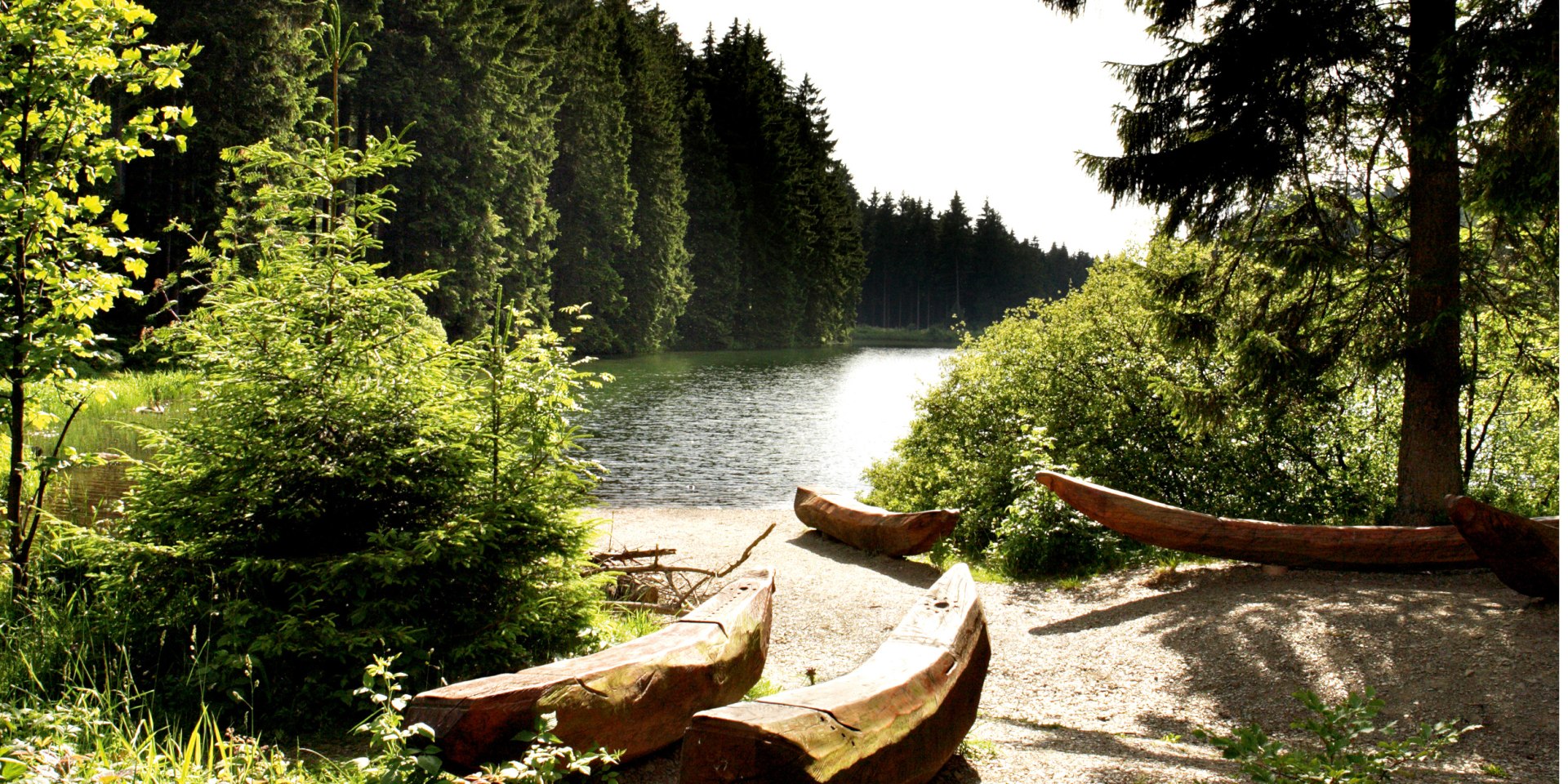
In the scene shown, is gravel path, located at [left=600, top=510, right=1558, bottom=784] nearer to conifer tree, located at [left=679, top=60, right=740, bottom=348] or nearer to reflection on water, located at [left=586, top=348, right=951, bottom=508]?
reflection on water, located at [left=586, top=348, right=951, bottom=508]

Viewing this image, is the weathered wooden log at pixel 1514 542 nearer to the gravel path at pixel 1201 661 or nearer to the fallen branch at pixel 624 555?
the gravel path at pixel 1201 661

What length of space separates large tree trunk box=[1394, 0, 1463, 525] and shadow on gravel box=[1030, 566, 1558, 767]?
1.40 meters

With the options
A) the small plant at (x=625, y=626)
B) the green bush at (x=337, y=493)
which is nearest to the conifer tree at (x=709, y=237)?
the small plant at (x=625, y=626)

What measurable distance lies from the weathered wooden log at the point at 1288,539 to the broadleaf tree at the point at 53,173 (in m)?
7.31

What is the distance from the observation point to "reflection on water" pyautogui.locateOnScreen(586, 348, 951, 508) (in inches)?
687

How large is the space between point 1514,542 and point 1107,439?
18.8ft

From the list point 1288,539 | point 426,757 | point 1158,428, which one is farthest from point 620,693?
point 1158,428

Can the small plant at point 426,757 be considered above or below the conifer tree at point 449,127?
below

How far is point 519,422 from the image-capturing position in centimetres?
487

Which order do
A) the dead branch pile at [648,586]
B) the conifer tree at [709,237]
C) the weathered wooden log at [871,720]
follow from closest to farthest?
the weathered wooden log at [871,720] < the dead branch pile at [648,586] < the conifer tree at [709,237]

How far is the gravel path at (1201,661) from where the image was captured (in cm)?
427

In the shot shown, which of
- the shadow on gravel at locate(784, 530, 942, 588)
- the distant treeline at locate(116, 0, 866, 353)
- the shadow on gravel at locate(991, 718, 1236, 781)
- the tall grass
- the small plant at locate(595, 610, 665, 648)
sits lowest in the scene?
the shadow on gravel at locate(784, 530, 942, 588)

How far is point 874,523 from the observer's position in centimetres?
1103

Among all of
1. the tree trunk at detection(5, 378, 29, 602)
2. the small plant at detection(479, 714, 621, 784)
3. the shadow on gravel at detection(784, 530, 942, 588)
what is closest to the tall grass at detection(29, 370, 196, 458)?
the tree trunk at detection(5, 378, 29, 602)
